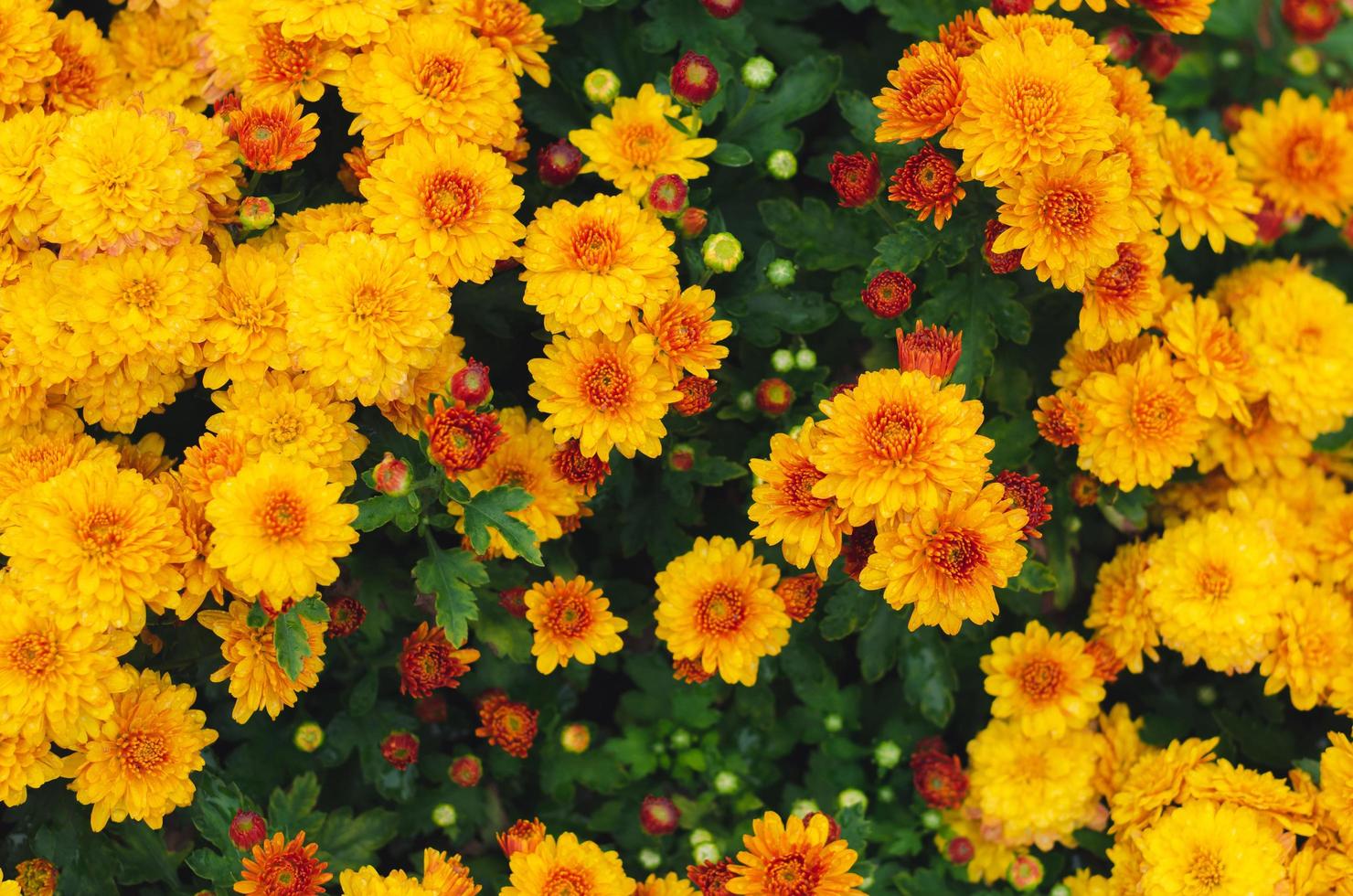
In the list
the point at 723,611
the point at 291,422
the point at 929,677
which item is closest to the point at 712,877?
the point at 723,611

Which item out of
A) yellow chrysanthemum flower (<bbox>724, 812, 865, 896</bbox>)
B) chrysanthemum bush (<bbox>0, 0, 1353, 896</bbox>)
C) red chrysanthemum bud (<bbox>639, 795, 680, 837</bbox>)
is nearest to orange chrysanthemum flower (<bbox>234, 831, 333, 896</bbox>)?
chrysanthemum bush (<bbox>0, 0, 1353, 896</bbox>)

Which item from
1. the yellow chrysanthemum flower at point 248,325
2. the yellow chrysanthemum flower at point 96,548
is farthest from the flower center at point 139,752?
the yellow chrysanthemum flower at point 248,325

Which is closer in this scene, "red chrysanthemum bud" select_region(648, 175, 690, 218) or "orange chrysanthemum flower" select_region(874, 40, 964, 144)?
"orange chrysanthemum flower" select_region(874, 40, 964, 144)

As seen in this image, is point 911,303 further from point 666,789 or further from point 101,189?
point 101,189

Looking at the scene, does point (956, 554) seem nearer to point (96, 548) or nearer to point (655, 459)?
point (655, 459)

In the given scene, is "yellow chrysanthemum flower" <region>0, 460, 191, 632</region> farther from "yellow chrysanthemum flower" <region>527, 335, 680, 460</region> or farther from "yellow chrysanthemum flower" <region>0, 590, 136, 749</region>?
"yellow chrysanthemum flower" <region>527, 335, 680, 460</region>

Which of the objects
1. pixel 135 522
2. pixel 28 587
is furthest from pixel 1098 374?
pixel 28 587
